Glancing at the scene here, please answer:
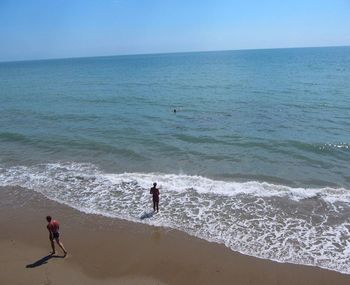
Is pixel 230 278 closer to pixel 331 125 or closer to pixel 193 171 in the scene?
pixel 193 171

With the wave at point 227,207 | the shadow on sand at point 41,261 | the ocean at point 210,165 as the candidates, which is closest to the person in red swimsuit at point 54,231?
the shadow on sand at point 41,261

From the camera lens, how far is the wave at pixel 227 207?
12.8 meters

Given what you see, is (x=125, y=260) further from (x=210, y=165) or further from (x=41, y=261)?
(x=210, y=165)

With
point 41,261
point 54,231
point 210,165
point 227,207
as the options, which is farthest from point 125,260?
point 210,165

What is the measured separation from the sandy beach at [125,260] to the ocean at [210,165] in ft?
2.13

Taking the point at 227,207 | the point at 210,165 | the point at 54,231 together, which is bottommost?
the point at 227,207

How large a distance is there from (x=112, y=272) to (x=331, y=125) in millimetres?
21745

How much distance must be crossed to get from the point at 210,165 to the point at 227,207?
16.9 ft

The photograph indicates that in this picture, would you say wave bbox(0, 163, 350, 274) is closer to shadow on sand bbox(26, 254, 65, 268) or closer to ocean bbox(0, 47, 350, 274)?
ocean bbox(0, 47, 350, 274)

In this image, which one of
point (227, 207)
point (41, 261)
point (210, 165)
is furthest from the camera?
point (210, 165)

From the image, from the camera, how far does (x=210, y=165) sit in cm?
2070

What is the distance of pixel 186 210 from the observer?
15.5m

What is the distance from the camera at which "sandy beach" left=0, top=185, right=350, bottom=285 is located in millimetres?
11031

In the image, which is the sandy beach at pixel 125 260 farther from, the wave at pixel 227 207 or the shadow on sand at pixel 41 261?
the wave at pixel 227 207
